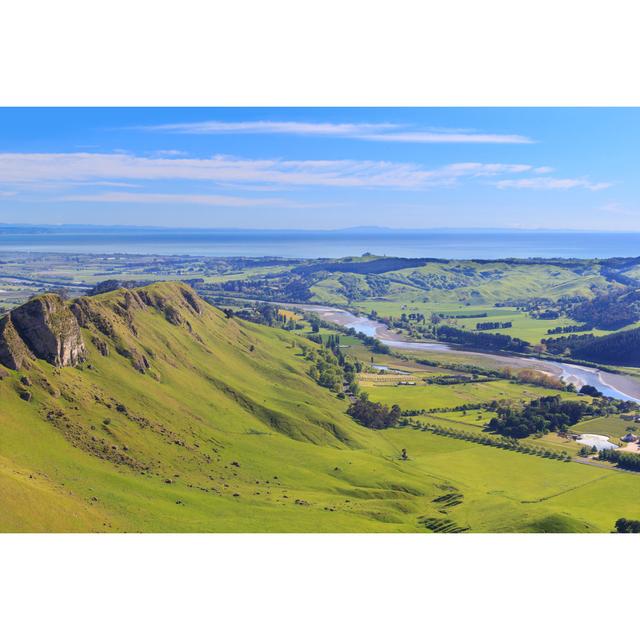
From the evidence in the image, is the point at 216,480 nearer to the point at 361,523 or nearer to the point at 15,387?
the point at 361,523

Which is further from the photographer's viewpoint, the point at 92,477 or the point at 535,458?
the point at 535,458

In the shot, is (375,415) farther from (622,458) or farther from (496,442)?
(622,458)

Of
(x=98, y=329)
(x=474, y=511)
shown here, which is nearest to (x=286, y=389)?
(x=98, y=329)

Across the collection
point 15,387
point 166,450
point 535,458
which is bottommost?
point 535,458

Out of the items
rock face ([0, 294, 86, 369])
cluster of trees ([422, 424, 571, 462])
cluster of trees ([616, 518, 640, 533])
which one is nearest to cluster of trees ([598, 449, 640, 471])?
cluster of trees ([422, 424, 571, 462])

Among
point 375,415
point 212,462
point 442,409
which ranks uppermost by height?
point 212,462

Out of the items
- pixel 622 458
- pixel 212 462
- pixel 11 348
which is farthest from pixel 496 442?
pixel 11 348
